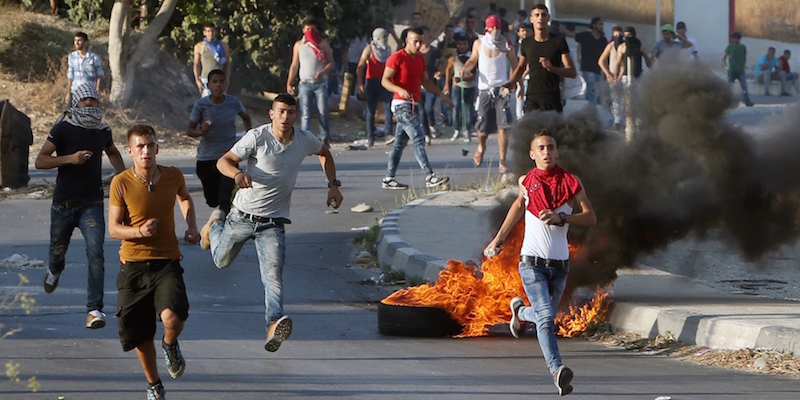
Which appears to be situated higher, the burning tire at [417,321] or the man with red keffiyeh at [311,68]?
the man with red keffiyeh at [311,68]

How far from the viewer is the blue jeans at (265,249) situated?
6.70m

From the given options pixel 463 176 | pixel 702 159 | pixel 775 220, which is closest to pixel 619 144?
pixel 702 159

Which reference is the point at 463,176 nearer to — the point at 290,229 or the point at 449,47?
the point at 290,229

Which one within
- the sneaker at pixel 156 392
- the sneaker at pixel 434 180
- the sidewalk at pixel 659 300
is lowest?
the sidewalk at pixel 659 300

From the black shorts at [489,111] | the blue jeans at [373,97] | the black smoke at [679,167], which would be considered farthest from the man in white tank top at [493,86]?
the black smoke at [679,167]

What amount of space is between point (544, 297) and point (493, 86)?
846 cm

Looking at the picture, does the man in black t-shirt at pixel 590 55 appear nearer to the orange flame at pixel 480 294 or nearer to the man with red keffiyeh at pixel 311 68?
the man with red keffiyeh at pixel 311 68

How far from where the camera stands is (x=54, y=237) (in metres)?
7.58

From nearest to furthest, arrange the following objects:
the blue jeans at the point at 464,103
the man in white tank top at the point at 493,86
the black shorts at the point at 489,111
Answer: the man in white tank top at the point at 493,86 < the black shorts at the point at 489,111 < the blue jeans at the point at 464,103

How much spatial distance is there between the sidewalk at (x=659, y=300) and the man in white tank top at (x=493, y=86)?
299 cm

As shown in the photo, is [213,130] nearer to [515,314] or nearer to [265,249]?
[265,249]

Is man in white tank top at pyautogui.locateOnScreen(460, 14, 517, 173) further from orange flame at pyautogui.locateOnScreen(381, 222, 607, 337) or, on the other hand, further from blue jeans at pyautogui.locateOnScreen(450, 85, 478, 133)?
orange flame at pyautogui.locateOnScreen(381, 222, 607, 337)

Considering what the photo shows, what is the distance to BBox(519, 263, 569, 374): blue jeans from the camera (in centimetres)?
600

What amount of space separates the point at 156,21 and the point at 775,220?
53.0ft
